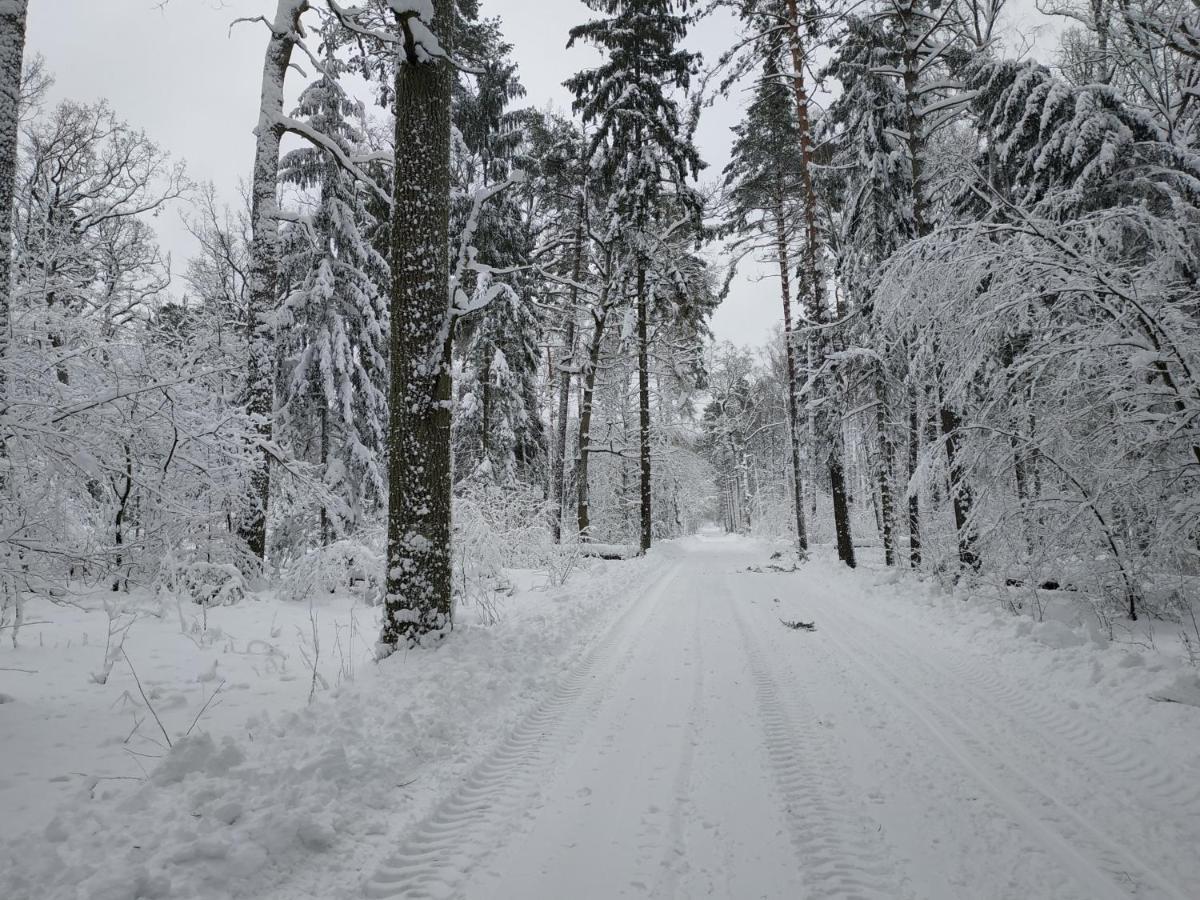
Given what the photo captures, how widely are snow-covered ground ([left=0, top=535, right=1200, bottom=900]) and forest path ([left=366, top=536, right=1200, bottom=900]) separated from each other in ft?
0.05

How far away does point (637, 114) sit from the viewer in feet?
50.4

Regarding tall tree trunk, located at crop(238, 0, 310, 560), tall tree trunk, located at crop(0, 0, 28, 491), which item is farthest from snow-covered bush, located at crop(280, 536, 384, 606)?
tall tree trunk, located at crop(0, 0, 28, 491)

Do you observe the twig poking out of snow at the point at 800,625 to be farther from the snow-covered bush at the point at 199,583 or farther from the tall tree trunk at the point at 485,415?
the tall tree trunk at the point at 485,415

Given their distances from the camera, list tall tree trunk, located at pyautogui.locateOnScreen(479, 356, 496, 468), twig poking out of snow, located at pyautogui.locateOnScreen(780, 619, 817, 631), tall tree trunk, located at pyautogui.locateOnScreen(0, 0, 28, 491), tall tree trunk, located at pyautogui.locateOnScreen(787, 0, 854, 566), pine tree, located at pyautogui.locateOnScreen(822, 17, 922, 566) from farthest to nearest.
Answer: tall tree trunk, located at pyautogui.locateOnScreen(479, 356, 496, 468) < tall tree trunk, located at pyautogui.locateOnScreen(787, 0, 854, 566) < pine tree, located at pyautogui.locateOnScreen(822, 17, 922, 566) < twig poking out of snow, located at pyautogui.locateOnScreen(780, 619, 817, 631) < tall tree trunk, located at pyautogui.locateOnScreen(0, 0, 28, 491)

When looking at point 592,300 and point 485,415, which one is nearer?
point 485,415

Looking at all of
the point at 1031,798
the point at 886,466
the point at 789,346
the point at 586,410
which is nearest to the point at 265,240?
the point at 1031,798

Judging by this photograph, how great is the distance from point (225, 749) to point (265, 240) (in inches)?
288

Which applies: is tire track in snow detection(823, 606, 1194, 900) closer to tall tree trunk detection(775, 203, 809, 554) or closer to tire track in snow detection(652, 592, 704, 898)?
tire track in snow detection(652, 592, 704, 898)

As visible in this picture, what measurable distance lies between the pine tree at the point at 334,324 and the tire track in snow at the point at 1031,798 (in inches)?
419

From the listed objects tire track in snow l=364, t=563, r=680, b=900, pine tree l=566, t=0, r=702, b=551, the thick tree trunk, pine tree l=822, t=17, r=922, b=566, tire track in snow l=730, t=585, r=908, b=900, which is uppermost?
pine tree l=566, t=0, r=702, b=551

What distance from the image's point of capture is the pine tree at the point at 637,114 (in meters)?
15.3

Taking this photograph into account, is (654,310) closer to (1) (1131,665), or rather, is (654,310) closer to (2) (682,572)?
(2) (682,572)

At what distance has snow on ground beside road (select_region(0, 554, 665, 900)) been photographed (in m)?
2.11

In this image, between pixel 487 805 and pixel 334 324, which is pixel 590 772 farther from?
pixel 334 324
